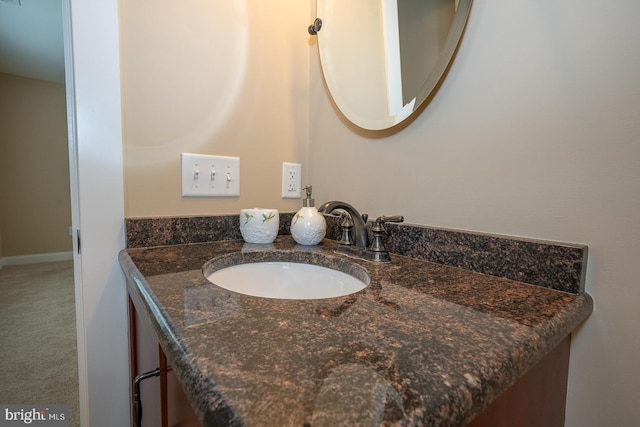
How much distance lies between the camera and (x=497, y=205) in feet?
1.83

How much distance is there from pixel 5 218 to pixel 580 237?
16.0 feet

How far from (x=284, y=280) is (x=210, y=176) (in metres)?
0.37

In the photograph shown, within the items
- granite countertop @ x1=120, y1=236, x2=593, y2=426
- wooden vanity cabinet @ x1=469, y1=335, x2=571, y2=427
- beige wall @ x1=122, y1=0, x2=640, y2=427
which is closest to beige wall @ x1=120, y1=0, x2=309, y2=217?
beige wall @ x1=122, y1=0, x2=640, y2=427

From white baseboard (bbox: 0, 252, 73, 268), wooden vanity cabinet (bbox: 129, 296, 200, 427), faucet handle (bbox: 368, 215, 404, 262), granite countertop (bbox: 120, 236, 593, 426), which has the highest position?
faucet handle (bbox: 368, 215, 404, 262)

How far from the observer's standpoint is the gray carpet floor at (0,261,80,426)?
50.8 inches

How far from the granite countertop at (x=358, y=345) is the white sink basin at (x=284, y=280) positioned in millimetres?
138

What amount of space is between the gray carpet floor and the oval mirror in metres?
1.60

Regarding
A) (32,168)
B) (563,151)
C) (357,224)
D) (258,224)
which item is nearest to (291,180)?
(258,224)

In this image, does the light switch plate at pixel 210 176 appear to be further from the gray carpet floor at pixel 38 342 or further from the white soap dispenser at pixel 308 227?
the gray carpet floor at pixel 38 342

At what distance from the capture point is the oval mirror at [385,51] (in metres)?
0.63

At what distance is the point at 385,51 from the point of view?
77 centimetres

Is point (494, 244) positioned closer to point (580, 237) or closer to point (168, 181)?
point (580, 237)

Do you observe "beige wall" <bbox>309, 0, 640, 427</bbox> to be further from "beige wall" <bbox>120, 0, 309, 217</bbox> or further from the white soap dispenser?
"beige wall" <bbox>120, 0, 309, 217</bbox>

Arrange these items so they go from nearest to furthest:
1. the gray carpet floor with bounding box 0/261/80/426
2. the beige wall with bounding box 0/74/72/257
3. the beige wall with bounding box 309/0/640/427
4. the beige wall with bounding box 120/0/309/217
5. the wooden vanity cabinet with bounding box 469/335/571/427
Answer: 1. the wooden vanity cabinet with bounding box 469/335/571/427
2. the beige wall with bounding box 309/0/640/427
3. the beige wall with bounding box 120/0/309/217
4. the gray carpet floor with bounding box 0/261/80/426
5. the beige wall with bounding box 0/74/72/257
